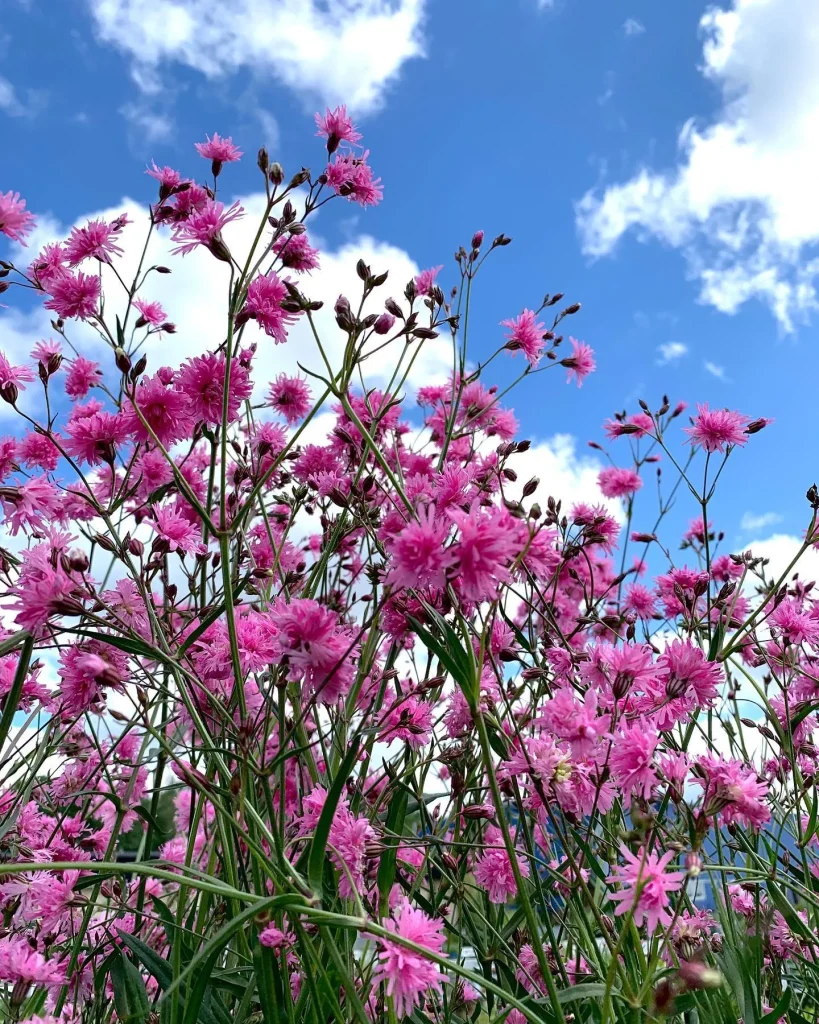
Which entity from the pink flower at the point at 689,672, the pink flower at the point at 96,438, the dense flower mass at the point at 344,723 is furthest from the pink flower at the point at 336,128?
the pink flower at the point at 689,672

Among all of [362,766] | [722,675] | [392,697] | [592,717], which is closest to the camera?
[592,717]

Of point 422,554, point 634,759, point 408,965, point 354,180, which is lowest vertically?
point 408,965

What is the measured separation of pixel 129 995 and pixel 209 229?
1669 mm

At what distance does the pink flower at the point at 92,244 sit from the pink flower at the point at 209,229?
463mm

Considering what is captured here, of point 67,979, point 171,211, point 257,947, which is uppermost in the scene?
point 171,211

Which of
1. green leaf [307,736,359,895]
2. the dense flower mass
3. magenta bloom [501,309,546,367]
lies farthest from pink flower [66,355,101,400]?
green leaf [307,736,359,895]

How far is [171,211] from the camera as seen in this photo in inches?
88.8

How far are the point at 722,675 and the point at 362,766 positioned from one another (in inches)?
34.7

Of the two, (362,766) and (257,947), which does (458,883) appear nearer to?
(362,766)

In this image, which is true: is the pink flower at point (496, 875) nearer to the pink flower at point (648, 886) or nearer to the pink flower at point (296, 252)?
the pink flower at point (648, 886)

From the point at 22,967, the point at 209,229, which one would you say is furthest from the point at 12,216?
the point at 22,967

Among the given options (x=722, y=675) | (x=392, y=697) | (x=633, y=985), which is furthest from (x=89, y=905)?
(x=722, y=675)

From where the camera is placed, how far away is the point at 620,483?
3.80m

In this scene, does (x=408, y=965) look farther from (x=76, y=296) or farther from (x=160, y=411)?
(x=76, y=296)
